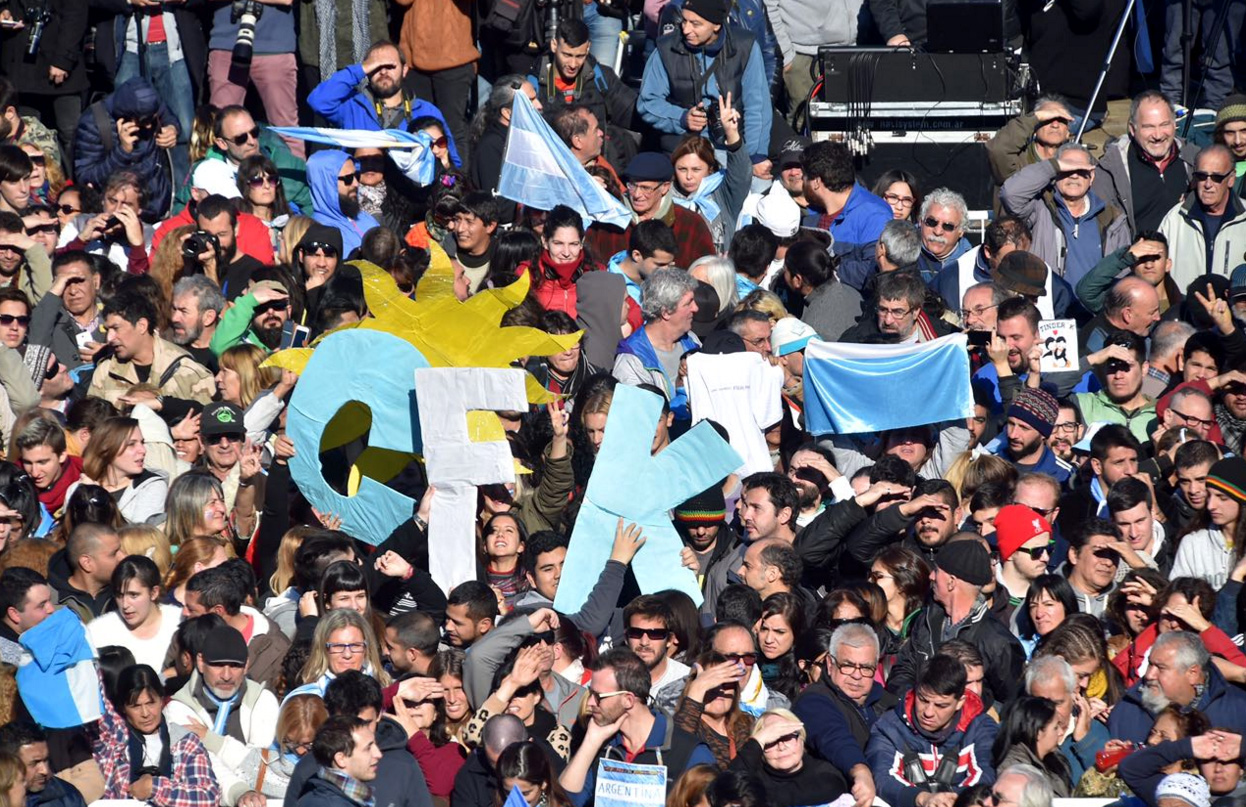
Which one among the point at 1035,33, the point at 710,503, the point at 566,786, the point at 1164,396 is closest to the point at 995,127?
the point at 1035,33

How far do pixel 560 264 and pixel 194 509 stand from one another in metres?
2.70

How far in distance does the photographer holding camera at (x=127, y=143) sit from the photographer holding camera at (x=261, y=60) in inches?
40.7

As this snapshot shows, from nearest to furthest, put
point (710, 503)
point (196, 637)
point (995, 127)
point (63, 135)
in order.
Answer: point (196, 637), point (710, 503), point (995, 127), point (63, 135)

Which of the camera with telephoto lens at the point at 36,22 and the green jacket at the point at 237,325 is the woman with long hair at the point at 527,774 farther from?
the camera with telephoto lens at the point at 36,22

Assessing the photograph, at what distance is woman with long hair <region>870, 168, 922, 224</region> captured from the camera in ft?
45.2

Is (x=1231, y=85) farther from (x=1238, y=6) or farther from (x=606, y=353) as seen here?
(x=606, y=353)

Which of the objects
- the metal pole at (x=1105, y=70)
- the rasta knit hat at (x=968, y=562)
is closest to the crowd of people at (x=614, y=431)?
the rasta knit hat at (x=968, y=562)

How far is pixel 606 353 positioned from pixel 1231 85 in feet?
20.1

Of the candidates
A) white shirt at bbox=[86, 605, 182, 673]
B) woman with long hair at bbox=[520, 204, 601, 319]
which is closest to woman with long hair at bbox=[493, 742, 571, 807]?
white shirt at bbox=[86, 605, 182, 673]

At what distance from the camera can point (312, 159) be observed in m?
14.2

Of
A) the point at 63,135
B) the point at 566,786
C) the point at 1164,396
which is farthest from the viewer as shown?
the point at 63,135

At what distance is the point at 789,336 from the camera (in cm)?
1228

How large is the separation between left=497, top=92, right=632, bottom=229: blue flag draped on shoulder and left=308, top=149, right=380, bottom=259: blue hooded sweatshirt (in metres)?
0.96

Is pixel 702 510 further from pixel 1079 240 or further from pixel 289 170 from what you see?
pixel 289 170
